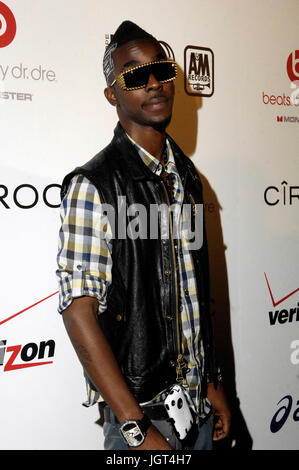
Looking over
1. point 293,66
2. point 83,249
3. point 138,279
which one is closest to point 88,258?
point 83,249

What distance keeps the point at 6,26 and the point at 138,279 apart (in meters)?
1.17

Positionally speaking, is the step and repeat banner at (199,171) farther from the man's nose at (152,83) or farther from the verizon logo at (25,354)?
the man's nose at (152,83)

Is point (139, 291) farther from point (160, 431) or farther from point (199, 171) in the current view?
point (199, 171)

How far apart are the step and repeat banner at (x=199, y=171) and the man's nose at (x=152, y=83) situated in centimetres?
59

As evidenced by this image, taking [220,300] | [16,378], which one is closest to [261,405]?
[220,300]

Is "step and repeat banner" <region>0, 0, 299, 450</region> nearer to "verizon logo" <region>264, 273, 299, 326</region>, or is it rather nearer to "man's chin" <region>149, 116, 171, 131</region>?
"verizon logo" <region>264, 273, 299, 326</region>

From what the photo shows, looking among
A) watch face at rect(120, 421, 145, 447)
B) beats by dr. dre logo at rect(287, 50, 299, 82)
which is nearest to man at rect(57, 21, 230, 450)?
watch face at rect(120, 421, 145, 447)

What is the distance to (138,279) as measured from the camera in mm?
1519

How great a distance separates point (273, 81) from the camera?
2.69 m

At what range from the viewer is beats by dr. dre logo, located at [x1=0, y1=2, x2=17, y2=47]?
198 cm

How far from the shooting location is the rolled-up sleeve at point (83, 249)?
139cm

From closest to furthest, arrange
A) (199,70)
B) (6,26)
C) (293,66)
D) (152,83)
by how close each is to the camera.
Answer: (152,83), (6,26), (199,70), (293,66)

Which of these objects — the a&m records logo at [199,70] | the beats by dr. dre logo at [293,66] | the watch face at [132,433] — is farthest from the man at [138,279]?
the beats by dr. dre logo at [293,66]

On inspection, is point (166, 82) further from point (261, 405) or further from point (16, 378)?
point (261, 405)
